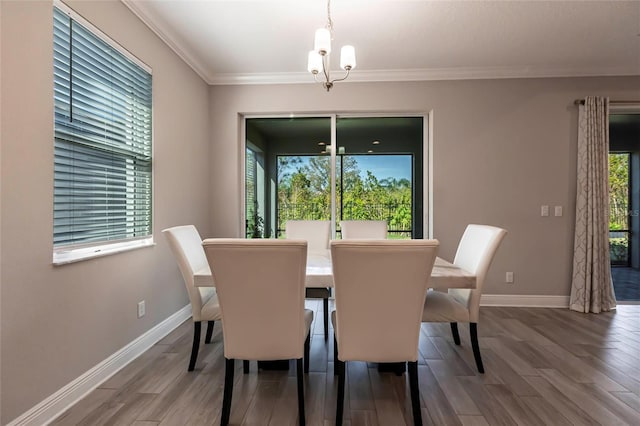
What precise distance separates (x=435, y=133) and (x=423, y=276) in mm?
2707

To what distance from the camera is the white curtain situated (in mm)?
3469

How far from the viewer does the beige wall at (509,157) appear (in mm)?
3664

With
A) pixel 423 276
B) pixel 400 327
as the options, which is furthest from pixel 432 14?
pixel 400 327

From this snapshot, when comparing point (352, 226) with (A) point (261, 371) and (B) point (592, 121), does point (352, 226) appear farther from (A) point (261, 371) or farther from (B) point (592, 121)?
(B) point (592, 121)

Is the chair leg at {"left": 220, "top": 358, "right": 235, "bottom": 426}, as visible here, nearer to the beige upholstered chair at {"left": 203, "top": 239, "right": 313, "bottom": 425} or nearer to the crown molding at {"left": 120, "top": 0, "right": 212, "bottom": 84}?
the beige upholstered chair at {"left": 203, "top": 239, "right": 313, "bottom": 425}

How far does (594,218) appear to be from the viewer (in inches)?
136

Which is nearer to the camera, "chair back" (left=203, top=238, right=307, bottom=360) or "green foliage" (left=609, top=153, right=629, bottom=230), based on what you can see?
"chair back" (left=203, top=238, right=307, bottom=360)

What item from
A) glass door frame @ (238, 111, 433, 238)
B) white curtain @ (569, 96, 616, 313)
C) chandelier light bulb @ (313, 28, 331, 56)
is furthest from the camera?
glass door frame @ (238, 111, 433, 238)

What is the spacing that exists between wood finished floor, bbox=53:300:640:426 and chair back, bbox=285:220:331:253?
34.2 inches

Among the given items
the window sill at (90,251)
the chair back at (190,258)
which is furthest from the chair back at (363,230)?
the window sill at (90,251)

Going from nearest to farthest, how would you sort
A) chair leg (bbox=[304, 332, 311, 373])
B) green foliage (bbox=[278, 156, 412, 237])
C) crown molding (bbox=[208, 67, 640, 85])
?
chair leg (bbox=[304, 332, 311, 373]) → crown molding (bbox=[208, 67, 640, 85]) → green foliage (bbox=[278, 156, 412, 237])

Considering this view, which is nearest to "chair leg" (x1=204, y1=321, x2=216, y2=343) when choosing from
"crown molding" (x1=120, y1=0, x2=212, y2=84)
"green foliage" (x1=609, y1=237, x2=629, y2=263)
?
"crown molding" (x1=120, y1=0, x2=212, y2=84)

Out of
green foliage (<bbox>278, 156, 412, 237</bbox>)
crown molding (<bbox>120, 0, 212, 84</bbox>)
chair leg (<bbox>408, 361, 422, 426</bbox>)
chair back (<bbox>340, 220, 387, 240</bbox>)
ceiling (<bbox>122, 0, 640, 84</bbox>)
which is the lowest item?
chair leg (<bbox>408, 361, 422, 426</bbox>)

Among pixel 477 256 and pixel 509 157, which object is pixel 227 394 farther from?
pixel 509 157
